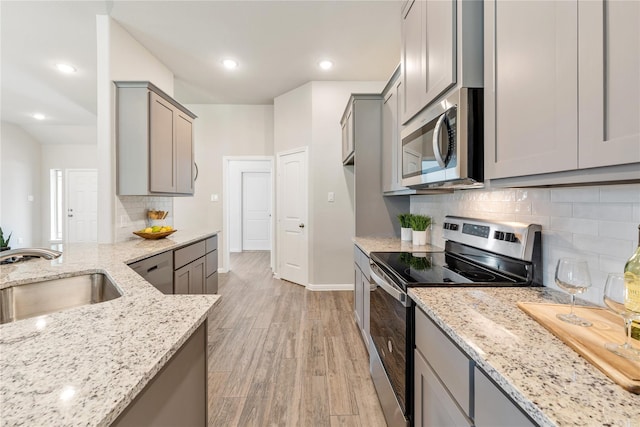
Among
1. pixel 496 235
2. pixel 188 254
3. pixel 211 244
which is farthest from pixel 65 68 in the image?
pixel 496 235

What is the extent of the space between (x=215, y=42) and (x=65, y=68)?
2254mm

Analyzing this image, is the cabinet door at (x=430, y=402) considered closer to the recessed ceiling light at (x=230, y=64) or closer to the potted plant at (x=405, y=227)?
the potted plant at (x=405, y=227)

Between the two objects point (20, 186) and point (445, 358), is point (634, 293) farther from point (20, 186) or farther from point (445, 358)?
point (20, 186)

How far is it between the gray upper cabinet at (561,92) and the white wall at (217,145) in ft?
13.8

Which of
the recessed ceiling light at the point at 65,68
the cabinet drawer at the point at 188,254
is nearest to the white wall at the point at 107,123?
the cabinet drawer at the point at 188,254

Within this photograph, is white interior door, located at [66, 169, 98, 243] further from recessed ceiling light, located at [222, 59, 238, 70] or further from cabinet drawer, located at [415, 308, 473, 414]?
cabinet drawer, located at [415, 308, 473, 414]

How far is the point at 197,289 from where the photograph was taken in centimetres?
310

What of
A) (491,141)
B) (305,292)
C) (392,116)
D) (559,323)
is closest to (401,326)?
(559,323)

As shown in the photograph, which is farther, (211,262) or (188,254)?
(211,262)

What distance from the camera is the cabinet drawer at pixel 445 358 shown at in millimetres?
809

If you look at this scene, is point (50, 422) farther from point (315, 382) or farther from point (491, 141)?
point (315, 382)

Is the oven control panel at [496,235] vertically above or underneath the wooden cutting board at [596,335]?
above

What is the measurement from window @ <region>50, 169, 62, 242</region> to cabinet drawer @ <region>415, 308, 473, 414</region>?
29.1 feet

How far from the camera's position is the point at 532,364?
66 cm
